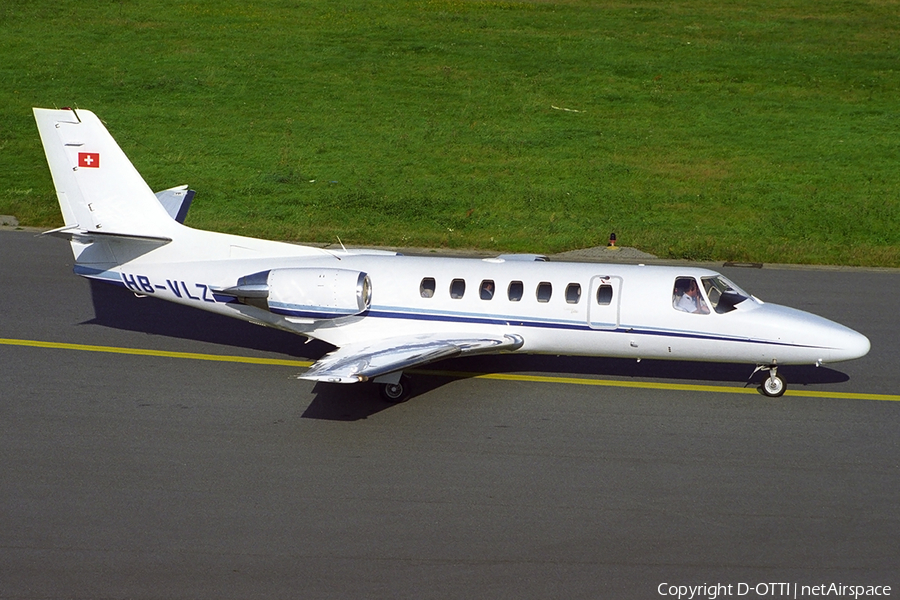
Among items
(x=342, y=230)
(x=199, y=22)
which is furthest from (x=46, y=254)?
(x=199, y=22)

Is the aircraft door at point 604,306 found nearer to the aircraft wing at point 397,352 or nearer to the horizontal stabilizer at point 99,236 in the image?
the aircraft wing at point 397,352

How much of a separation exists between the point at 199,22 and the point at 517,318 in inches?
1461

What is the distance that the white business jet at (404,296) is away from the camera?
648 inches

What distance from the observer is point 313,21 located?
161 ft

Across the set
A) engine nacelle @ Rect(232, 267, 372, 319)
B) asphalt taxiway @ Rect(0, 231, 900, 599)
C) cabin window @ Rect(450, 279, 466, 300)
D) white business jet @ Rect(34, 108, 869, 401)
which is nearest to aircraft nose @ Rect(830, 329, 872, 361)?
white business jet @ Rect(34, 108, 869, 401)

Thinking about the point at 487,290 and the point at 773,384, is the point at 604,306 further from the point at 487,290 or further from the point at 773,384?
the point at 773,384

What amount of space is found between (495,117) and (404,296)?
22378 millimetres

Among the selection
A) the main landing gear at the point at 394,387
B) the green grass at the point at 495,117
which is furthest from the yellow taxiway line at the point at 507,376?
the green grass at the point at 495,117

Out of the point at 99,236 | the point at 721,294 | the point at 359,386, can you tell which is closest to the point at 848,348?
the point at 721,294

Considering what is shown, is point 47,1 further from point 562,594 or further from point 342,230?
point 562,594

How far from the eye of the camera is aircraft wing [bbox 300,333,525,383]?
15.1 meters

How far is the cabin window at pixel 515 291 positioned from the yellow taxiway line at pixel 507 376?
1599 mm

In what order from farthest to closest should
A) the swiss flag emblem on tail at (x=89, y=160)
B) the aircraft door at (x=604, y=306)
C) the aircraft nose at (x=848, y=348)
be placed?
the swiss flag emblem on tail at (x=89, y=160) < the aircraft door at (x=604, y=306) < the aircraft nose at (x=848, y=348)

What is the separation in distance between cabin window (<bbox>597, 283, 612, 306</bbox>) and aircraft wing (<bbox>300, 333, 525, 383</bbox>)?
154 cm
